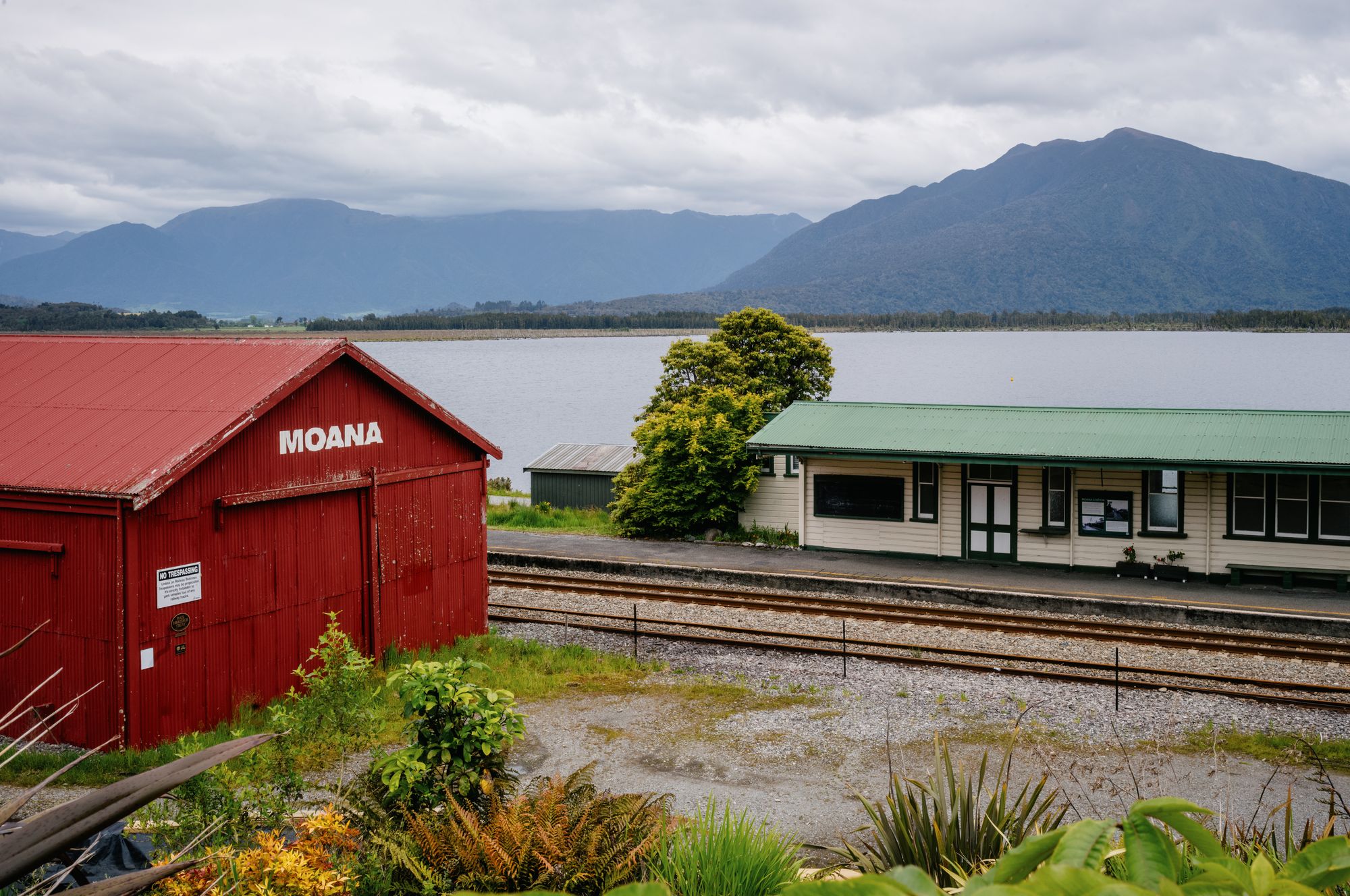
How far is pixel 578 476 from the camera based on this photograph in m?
41.6

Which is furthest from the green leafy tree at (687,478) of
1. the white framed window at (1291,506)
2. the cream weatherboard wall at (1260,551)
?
the white framed window at (1291,506)

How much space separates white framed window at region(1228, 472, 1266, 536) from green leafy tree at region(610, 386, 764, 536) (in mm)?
12930

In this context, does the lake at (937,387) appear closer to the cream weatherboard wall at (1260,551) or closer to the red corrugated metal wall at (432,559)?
the cream weatherboard wall at (1260,551)

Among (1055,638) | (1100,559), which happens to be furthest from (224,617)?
(1100,559)

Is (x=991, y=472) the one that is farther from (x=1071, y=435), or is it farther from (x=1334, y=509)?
(x=1334, y=509)

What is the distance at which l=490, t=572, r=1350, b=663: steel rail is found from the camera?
19.5 metres

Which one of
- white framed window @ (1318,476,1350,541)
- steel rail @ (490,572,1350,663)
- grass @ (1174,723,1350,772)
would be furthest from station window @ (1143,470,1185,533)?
grass @ (1174,723,1350,772)

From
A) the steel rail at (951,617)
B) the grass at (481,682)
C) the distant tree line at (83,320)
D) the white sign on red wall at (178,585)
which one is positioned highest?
the distant tree line at (83,320)

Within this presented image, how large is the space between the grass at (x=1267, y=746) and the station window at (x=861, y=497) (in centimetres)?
1379

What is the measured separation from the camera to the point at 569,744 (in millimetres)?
15023

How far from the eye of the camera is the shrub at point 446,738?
9.44 meters

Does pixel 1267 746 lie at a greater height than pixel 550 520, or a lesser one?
lesser

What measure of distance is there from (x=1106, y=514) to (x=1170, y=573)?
2.03 meters

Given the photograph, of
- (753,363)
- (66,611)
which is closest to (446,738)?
(66,611)
